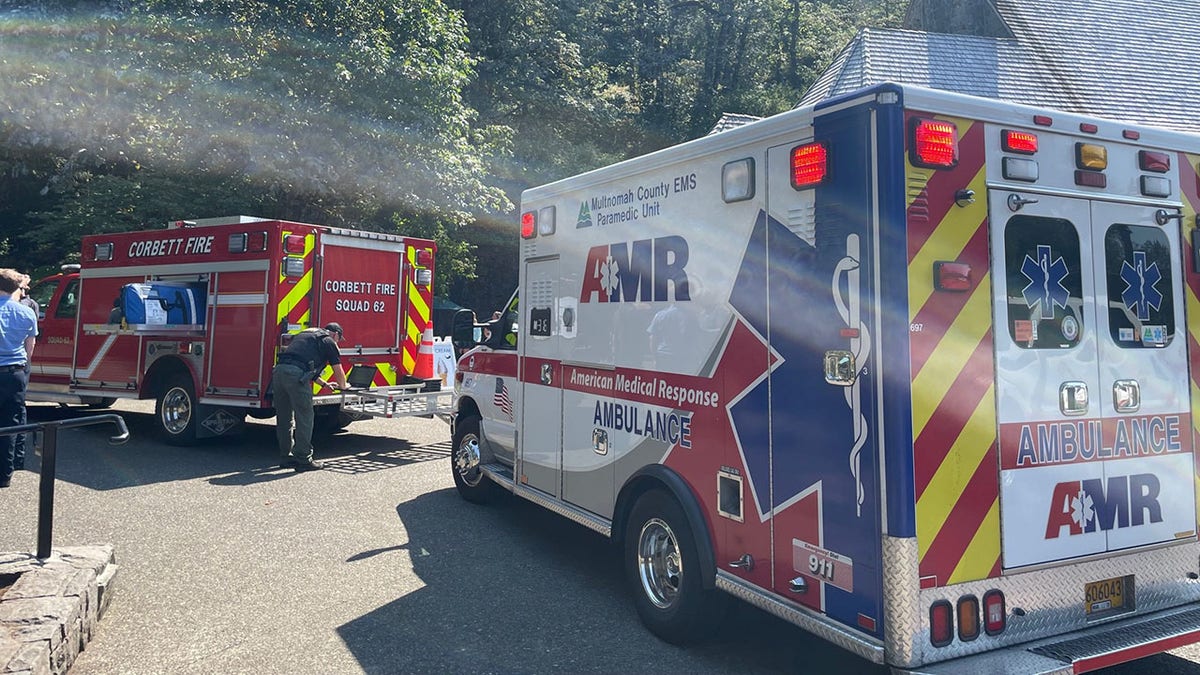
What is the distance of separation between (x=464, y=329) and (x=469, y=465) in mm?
1291

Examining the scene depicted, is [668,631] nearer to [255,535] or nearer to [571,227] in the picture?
[571,227]

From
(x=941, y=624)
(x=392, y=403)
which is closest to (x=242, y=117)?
(x=392, y=403)

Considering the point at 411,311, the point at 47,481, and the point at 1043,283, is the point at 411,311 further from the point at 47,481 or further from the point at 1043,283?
the point at 1043,283

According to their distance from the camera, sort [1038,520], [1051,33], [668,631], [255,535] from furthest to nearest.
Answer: [1051,33] < [255,535] < [668,631] < [1038,520]

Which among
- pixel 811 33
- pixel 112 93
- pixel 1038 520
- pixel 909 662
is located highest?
pixel 811 33

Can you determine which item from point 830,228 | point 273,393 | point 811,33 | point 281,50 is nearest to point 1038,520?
point 830,228

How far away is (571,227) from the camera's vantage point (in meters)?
5.66

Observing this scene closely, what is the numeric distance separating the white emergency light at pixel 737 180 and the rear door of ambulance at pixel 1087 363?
3.41 ft

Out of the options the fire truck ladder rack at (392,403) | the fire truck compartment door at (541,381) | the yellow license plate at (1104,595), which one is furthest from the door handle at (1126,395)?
the fire truck ladder rack at (392,403)

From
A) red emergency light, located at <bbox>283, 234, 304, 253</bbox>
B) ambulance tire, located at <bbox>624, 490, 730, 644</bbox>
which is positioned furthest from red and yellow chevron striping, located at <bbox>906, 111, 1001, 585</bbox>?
red emergency light, located at <bbox>283, 234, 304, 253</bbox>

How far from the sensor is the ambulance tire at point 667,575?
14.3 ft

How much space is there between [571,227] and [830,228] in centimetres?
238

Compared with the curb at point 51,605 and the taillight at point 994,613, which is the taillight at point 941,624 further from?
the curb at point 51,605

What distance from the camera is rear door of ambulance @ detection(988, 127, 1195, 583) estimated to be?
359cm
